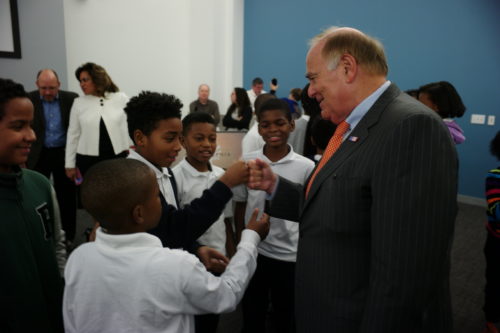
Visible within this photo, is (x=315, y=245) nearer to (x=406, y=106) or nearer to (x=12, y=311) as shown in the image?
(x=406, y=106)

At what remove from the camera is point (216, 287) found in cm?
100

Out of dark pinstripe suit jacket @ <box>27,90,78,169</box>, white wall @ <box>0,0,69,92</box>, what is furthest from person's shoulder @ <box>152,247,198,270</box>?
white wall @ <box>0,0,69,92</box>

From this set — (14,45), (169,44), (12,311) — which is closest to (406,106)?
(12,311)

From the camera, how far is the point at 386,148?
0.90 meters

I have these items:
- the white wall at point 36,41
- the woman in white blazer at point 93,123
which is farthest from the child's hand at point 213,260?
the white wall at point 36,41

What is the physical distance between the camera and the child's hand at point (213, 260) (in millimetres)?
1338

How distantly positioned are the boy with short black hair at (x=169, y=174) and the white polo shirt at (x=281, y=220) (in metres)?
0.49

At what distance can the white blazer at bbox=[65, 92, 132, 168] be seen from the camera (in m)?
3.49

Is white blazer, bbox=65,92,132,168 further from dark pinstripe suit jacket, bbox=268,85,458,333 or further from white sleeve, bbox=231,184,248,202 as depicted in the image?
dark pinstripe suit jacket, bbox=268,85,458,333

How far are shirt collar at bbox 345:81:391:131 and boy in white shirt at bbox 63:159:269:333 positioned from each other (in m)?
0.63

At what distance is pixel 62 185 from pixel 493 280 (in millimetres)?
3773

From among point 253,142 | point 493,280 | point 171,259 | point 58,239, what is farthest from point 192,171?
point 493,280

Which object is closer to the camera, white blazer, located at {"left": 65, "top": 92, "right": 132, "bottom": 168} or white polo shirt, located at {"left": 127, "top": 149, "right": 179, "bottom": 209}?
white polo shirt, located at {"left": 127, "top": 149, "right": 179, "bottom": 209}

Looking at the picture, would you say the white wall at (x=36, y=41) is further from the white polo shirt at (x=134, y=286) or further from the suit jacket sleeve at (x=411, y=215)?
the suit jacket sleeve at (x=411, y=215)
